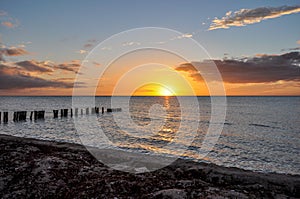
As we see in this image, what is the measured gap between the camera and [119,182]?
372 inches

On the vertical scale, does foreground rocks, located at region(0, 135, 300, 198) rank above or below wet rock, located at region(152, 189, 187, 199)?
below

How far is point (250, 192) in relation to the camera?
9227 millimetres

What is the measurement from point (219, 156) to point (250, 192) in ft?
39.7

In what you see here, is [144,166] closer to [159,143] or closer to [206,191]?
[206,191]

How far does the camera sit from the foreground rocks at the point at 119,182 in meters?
8.45

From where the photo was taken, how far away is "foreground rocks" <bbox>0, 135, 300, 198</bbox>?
8453 mm

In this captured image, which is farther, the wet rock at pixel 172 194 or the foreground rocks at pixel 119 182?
the foreground rocks at pixel 119 182

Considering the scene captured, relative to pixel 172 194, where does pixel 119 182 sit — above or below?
below

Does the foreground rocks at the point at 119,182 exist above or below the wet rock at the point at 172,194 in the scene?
below

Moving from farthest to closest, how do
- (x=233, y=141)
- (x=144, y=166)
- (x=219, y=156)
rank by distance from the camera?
(x=233, y=141), (x=219, y=156), (x=144, y=166)

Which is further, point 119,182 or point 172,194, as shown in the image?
point 119,182

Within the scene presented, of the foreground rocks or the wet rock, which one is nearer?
the wet rock

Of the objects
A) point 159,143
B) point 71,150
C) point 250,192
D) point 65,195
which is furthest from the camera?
point 159,143

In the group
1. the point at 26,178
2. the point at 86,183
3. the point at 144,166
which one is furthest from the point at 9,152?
the point at 144,166
